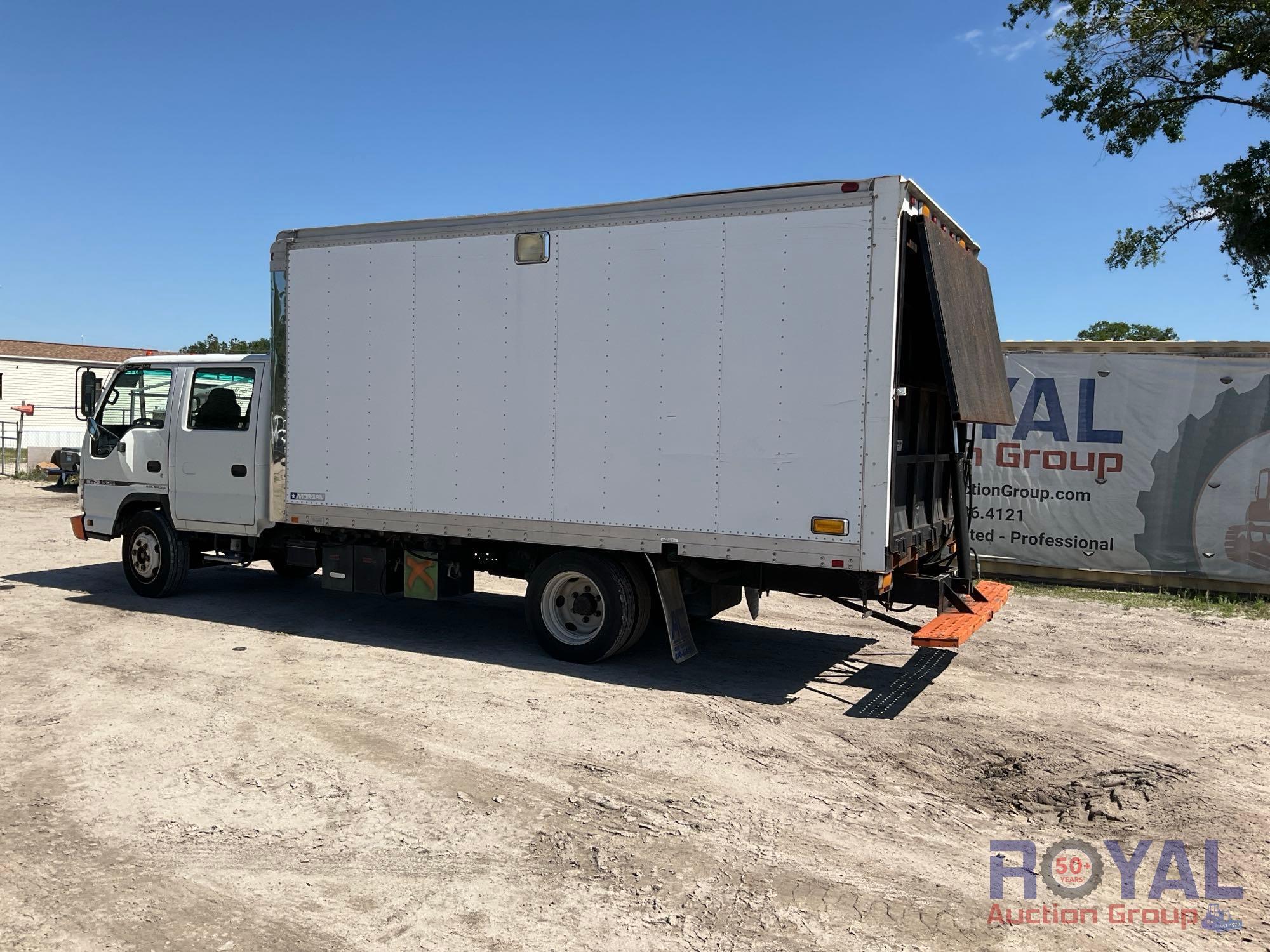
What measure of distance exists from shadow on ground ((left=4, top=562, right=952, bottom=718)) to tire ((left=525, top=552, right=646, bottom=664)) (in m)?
0.18

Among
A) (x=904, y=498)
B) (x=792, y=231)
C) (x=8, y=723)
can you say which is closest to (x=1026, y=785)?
(x=904, y=498)

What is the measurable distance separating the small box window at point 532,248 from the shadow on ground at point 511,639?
3284 millimetres

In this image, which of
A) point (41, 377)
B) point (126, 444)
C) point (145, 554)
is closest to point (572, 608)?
point (145, 554)

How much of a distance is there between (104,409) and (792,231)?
25.3ft

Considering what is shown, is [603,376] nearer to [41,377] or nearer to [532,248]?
[532,248]

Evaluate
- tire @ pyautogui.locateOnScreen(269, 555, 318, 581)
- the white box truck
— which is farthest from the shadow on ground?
the white box truck

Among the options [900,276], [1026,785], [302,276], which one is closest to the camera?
[1026,785]

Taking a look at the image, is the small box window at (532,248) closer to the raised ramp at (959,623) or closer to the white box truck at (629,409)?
the white box truck at (629,409)

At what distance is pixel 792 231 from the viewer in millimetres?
6648

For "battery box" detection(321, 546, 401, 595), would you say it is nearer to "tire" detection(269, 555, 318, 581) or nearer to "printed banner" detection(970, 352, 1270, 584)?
"tire" detection(269, 555, 318, 581)

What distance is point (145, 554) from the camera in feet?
33.2

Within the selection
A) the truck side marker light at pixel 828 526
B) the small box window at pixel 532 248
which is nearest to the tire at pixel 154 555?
the small box window at pixel 532 248

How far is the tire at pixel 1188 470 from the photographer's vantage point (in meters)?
11.6

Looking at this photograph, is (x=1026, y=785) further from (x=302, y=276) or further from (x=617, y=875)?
(x=302, y=276)
